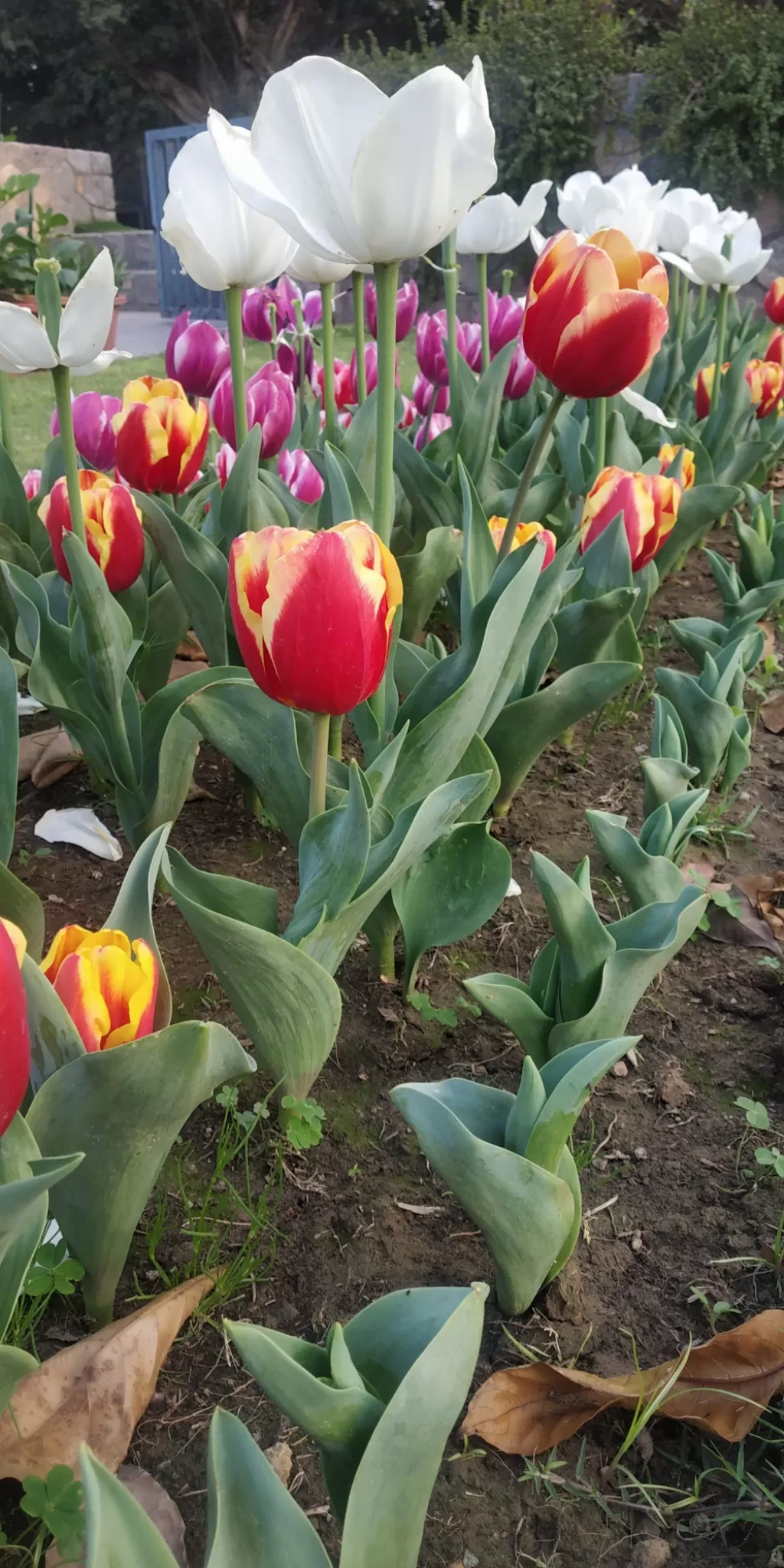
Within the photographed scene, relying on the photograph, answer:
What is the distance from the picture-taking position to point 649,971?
1013 mm

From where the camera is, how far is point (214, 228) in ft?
4.10

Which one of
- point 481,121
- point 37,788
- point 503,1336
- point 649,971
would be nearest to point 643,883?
point 649,971

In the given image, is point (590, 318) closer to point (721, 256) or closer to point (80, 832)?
point (80, 832)

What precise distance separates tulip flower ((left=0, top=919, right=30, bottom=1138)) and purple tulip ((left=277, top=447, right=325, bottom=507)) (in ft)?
3.94

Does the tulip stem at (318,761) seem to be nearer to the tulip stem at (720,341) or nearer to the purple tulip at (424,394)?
the purple tulip at (424,394)

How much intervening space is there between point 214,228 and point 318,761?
65 cm

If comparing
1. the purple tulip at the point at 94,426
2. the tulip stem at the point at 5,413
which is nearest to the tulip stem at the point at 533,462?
the purple tulip at the point at 94,426

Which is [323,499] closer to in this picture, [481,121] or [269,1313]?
[481,121]

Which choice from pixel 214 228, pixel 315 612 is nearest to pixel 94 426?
pixel 214 228

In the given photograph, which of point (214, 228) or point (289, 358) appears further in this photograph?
point (289, 358)

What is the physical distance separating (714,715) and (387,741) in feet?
1.83

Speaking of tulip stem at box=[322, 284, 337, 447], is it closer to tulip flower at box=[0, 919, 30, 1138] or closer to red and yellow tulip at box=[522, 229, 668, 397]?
red and yellow tulip at box=[522, 229, 668, 397]

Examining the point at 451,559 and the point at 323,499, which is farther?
the point at 451,559

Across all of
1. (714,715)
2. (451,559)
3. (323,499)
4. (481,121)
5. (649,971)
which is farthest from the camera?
(451,559)
